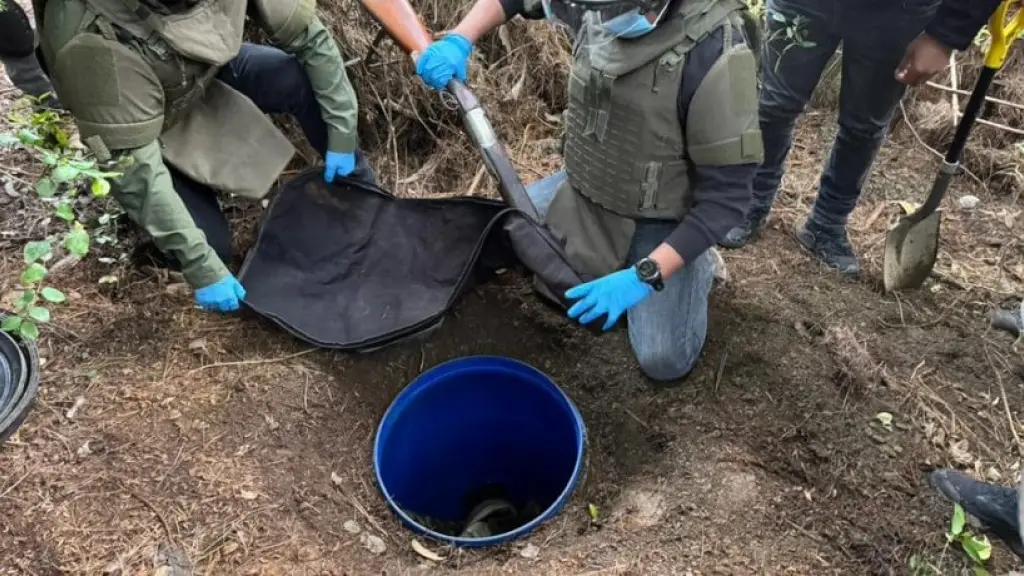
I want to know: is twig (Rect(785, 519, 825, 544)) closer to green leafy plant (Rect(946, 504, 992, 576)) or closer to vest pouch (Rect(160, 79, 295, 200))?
green leafy plant (Rect(946, 504, 992, 576))

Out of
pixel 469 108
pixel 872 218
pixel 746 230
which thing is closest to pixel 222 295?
pixel 469 108

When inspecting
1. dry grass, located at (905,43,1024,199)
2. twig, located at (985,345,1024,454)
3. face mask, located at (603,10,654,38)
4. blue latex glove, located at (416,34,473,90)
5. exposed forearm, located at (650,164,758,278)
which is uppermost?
face mask, located at (603,10,654,38)

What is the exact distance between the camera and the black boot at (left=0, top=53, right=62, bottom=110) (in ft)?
9.41

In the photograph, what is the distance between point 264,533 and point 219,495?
0.16 metres

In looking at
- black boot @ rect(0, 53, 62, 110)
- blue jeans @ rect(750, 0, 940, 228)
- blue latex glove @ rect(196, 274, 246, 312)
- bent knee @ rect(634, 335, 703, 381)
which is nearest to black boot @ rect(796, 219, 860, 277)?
blue jeans @ rect(750, 0, 940, 228)

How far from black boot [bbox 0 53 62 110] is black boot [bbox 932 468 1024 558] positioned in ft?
10.2

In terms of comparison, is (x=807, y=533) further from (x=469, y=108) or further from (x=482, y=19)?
(x=482, y=19)

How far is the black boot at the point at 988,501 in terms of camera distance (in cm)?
195

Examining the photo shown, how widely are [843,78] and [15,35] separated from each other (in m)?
2.81

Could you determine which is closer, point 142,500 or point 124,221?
point 142,500

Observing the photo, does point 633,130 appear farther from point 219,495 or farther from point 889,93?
point 219,495

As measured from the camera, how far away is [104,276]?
2471 millimetres

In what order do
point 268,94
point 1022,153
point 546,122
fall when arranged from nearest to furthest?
1. point 268,94
2. point 1022,153
3. point 546,122

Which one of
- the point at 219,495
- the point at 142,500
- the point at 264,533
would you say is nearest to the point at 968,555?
the point at 264,533
